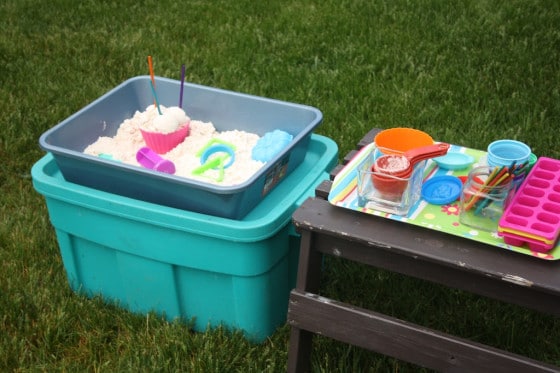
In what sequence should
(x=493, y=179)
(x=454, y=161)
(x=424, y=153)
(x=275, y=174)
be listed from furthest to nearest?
1. (x=275, y=174)
2. (x=454, y=161)
3. (x=424, y=153)
4. (x=493, y=179)

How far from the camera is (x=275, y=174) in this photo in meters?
1.80

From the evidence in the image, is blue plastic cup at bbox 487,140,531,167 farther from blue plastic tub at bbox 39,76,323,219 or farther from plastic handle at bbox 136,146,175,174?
plastic handle at bbox 136,146,175,174

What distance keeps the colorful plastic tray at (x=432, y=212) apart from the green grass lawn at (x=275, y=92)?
1.43 ft

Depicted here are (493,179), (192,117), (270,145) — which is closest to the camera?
(493,179)

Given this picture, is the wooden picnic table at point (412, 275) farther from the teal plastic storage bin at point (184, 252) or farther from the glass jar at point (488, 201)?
the teal plastic storage bin at point (184, 252)

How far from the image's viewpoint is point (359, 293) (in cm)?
195

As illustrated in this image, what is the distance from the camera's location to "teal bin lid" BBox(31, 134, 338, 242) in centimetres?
163

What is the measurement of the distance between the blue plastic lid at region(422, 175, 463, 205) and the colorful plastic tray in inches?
0.4

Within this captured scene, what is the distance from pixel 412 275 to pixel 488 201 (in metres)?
0.21

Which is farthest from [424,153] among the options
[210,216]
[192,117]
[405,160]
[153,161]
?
[192,117]

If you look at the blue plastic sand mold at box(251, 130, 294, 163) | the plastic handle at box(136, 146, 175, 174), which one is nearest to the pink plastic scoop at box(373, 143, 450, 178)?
the blue plastic sand mold at box(251, 130, 294, 163)

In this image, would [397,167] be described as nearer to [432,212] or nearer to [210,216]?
[432,212]

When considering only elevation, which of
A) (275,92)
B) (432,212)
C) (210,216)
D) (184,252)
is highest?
(432,212)

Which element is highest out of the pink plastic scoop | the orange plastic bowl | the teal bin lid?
the pink plastic scoop
